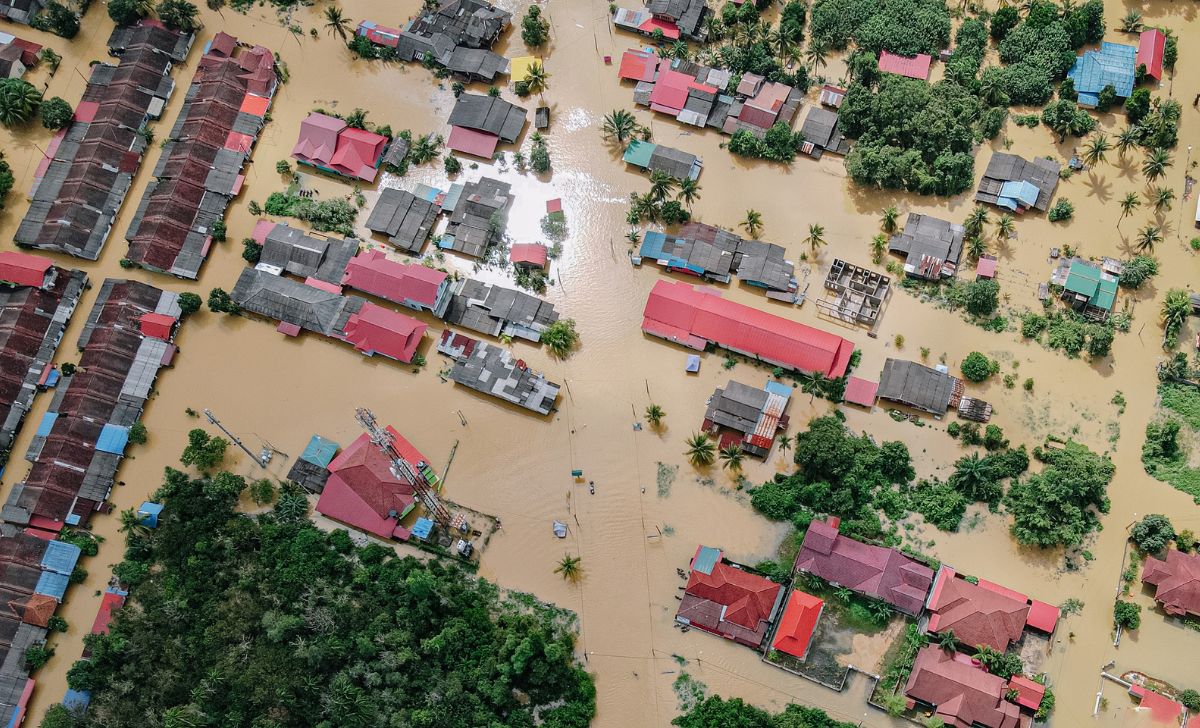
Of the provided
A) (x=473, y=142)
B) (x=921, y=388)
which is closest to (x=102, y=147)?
(x=473, y=142)

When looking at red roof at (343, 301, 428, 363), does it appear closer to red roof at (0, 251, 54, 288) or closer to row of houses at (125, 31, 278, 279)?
row of houses at (125, 31, 278, 279)

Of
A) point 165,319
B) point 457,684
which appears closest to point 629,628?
point 457,684

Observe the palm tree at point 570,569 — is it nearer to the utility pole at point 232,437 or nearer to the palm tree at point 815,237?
the utility pole at point 232,437

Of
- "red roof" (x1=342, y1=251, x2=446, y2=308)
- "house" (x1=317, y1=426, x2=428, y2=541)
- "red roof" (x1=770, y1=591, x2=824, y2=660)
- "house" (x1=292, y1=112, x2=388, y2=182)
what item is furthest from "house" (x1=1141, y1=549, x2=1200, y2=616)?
"house" (x1=292, y1=112, x2=388, y2=182)

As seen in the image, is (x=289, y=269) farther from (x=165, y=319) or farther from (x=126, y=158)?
(x=126, y=158)

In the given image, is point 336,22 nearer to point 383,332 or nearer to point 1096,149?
point 383,332

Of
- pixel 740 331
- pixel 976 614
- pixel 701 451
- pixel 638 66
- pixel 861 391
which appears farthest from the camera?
pixel 638 66
